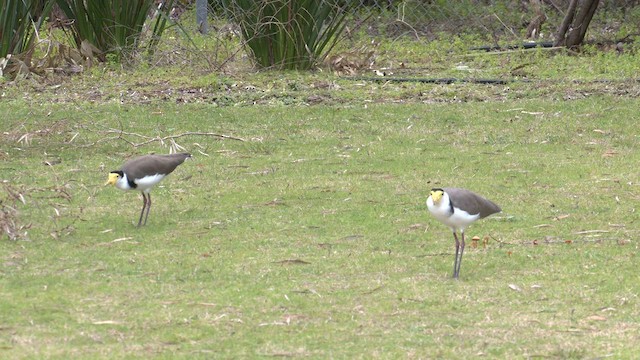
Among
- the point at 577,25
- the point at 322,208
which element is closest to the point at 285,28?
the point at 577,25

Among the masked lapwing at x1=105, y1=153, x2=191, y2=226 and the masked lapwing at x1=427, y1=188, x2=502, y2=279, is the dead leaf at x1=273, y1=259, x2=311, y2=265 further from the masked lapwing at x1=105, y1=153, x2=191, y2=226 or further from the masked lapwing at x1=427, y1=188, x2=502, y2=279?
the masked lapwing at x1=105, y1=153, x2=191, y2=226

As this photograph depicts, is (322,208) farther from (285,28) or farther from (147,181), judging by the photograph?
(285,28)

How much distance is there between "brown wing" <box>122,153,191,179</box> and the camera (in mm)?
8008

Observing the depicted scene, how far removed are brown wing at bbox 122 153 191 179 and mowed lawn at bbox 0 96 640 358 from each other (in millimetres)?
399

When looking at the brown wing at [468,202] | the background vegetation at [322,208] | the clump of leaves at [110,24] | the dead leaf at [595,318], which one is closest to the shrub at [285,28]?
the background vegetation at [322,208]

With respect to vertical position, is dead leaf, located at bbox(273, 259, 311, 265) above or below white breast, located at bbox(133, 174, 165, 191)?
above

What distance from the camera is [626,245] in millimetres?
7586

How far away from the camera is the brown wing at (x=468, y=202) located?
6770 millimetres

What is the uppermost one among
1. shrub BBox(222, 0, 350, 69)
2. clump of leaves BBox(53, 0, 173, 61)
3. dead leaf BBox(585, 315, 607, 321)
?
dead leaf BBox(585, 315, 607, 321)

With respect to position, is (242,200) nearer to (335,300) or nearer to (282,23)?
(335,300)

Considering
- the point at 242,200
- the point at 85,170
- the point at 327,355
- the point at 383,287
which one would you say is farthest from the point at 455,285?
the point at 85,170

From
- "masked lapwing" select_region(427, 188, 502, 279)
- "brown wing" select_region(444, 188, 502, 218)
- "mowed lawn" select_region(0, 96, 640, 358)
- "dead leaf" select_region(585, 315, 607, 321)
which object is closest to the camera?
"mowed lawn" select_region(0, 96, 640, 358)

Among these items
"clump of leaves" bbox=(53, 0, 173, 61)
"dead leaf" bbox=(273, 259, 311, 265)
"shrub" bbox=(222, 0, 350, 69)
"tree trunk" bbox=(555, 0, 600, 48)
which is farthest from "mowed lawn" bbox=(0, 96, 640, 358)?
"tree trunk" bbox=(555, 0, 600, 48)

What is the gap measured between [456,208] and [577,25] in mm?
9928
